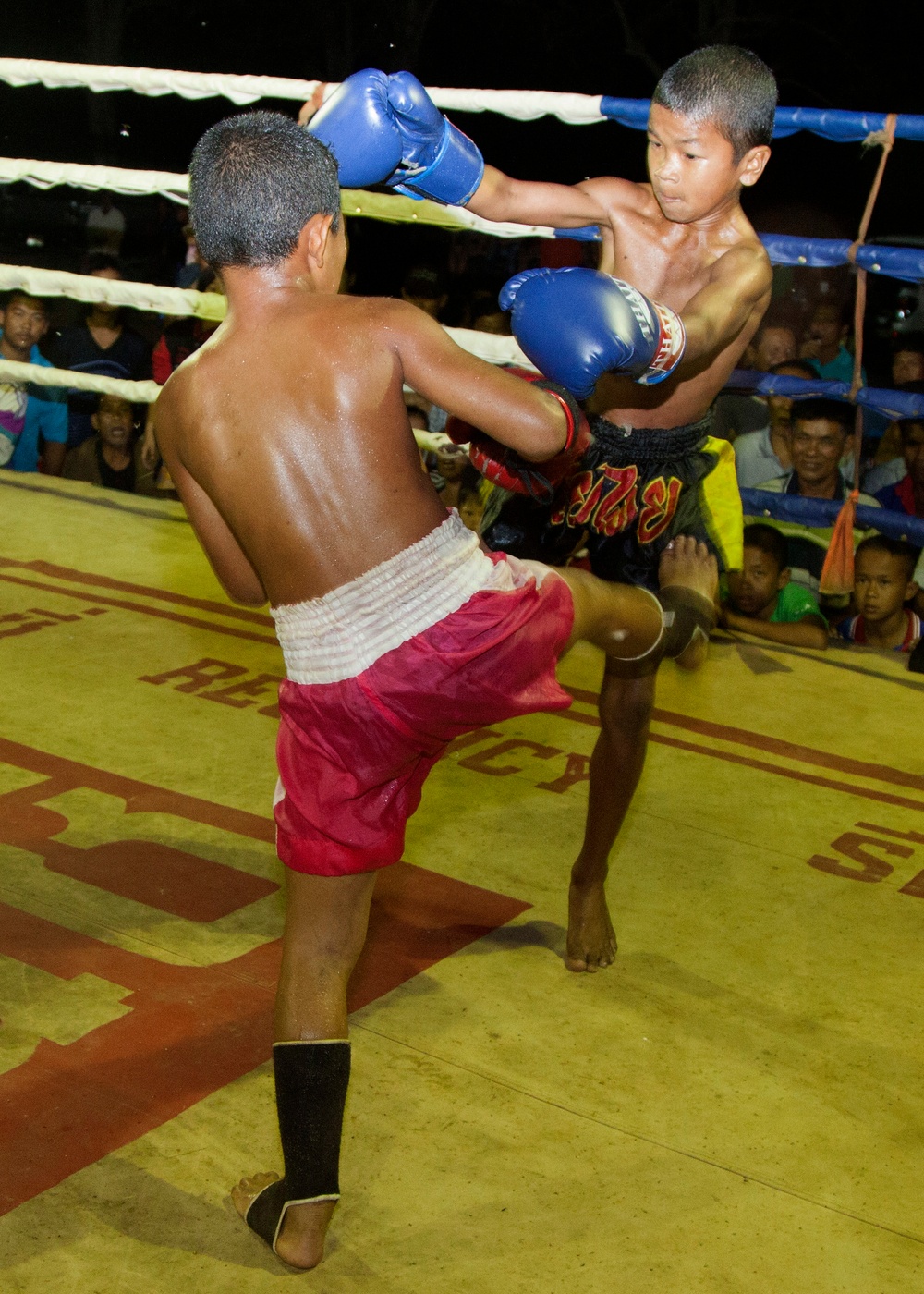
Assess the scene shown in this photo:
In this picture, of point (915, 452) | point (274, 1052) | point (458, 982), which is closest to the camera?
point (274, 1052)

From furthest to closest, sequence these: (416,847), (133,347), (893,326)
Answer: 1. (893,326)
2. (133,347)
3. (416,847)

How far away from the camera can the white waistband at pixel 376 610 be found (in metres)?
1.49

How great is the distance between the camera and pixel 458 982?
206 cm

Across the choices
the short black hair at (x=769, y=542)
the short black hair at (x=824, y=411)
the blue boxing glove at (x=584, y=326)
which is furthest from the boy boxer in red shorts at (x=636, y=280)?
the short black hair at (x=824, y=411)

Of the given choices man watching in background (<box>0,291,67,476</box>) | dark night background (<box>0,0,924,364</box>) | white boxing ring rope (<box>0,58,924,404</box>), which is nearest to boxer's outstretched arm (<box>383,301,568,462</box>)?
white boxing ring rope (<box>0,58,924,404</box>)

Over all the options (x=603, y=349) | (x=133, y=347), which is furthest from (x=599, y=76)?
(x=603, y=349)

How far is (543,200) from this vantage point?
236 centimetres

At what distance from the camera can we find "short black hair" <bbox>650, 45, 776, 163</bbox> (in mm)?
2043

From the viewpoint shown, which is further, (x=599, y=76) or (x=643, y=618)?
(x=599, y=76)

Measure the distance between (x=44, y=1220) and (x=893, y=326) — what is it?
22.4 feet

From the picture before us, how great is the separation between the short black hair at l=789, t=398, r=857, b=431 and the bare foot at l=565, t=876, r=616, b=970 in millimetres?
2347

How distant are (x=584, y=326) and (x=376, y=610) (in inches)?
17.4

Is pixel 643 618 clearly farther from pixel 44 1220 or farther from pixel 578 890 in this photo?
pixel 44 1220

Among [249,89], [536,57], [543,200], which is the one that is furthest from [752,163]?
[536,57]
